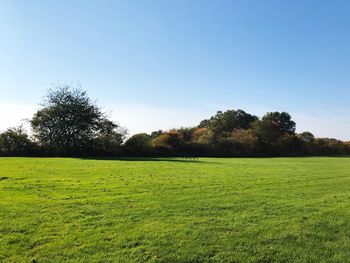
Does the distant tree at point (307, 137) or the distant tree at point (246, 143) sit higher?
the distant tree at point (307, 137)

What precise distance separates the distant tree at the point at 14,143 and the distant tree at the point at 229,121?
2327 inches

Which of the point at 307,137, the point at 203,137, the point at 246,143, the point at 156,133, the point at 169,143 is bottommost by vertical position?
the point at 169,143

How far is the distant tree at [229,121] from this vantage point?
11438cm

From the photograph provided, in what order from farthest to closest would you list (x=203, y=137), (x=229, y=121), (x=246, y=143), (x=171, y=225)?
(x=229, y=121) < (x=203, y=137) < (x=246, y=143) < (x=171, y=225)

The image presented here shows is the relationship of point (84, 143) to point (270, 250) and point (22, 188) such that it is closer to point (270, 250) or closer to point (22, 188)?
point (22, 188)

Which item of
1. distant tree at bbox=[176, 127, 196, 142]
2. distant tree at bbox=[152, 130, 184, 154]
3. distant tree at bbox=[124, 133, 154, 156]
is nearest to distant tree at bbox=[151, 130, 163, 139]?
distant tree at bbox=[176, 127, 196, 142]

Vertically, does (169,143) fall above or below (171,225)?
above

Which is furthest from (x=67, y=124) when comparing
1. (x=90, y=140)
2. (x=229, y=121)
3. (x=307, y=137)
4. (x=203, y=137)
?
(x=307, y=137)

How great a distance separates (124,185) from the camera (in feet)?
61.5

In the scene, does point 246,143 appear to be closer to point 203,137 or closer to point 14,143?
point 203,137

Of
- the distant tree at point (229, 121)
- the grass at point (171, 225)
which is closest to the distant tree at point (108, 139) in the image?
the distant tree at point (229, 121)

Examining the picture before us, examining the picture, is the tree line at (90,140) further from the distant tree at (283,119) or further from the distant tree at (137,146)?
the distant tree at (283,119)

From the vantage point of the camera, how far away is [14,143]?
65.6 meters

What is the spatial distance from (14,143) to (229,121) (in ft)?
219
